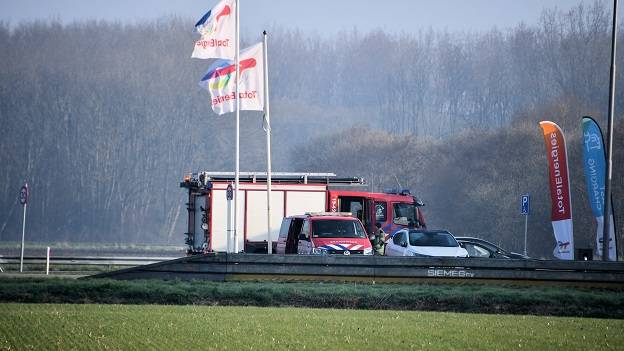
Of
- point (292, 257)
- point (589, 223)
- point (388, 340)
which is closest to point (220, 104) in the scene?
point (292, 257)

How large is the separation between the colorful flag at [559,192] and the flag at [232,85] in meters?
10.9

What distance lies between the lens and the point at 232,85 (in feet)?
123

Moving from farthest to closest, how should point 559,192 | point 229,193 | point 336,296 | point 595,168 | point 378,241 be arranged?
point 559,192, point 595,168, point 229,193, point 378,241, point 336,296

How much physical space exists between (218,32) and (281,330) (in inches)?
819

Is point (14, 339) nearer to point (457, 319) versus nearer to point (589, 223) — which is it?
point (457, 319)

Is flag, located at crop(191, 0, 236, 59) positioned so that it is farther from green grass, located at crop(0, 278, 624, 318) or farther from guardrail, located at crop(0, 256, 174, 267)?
green grass, located at crop(0, 278, 624, 318)

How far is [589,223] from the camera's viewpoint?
209ft

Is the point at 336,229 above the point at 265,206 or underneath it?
underneath

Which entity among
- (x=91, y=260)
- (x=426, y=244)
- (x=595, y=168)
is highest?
(x=595, y=168)

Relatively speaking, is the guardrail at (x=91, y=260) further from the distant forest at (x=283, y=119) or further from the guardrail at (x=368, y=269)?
the distant forest at (x=283, y=119)

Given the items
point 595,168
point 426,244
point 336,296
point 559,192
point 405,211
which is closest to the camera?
point 336,296

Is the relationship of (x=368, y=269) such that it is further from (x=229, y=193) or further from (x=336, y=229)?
(x=229, y=193)

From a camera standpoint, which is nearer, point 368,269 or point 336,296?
point 336,296

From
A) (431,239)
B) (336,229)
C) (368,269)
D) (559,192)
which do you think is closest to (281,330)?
(368,269)
